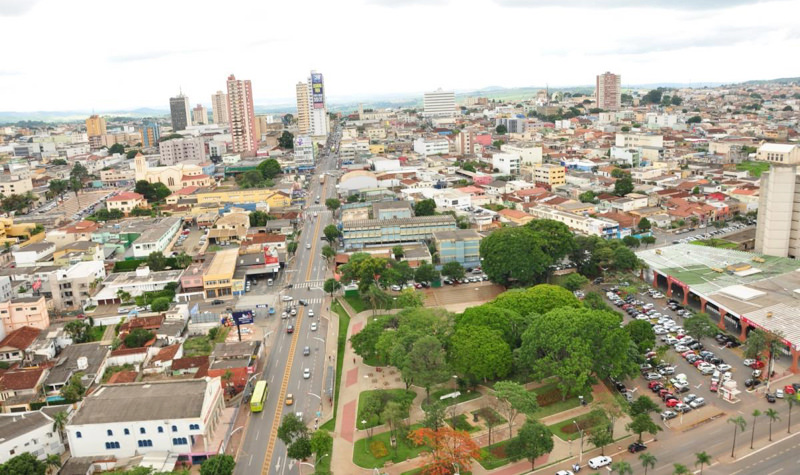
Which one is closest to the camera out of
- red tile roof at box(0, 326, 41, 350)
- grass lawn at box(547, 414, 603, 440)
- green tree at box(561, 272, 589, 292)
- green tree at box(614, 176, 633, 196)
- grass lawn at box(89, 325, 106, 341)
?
grass lawn at box(547, 414, 603, 440)

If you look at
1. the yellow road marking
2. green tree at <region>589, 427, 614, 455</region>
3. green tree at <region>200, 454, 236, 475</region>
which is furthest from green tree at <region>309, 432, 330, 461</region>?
green tree at <region>589, 427, 614, 455</region>

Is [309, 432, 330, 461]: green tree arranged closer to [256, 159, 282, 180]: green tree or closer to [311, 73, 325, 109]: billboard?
[256, 159, 282, 180]: green tree

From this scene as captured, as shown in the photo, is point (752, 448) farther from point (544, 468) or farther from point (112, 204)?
point (112, 204)

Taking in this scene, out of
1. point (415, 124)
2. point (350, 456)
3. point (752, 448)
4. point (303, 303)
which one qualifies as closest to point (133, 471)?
point (350, 456)

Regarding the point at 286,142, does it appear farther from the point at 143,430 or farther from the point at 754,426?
the point at 754,426

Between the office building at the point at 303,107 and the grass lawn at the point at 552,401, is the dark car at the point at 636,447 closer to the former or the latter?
the grass lawn at the point at 552,401

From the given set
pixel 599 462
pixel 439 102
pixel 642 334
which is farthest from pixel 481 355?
pixel 439 102
